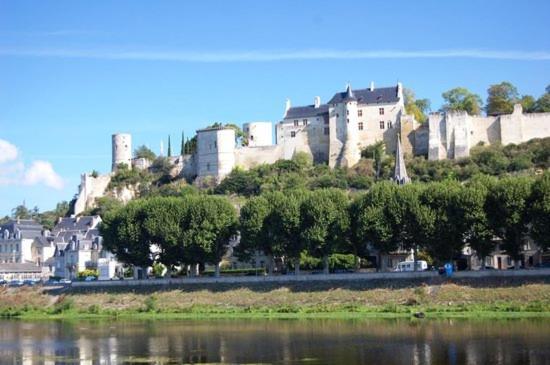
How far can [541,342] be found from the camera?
3975cm

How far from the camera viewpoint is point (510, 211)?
192ft

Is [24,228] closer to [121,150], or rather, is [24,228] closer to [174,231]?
[121,150]

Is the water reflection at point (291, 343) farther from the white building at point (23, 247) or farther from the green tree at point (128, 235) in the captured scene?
the white building at point (23, 247)

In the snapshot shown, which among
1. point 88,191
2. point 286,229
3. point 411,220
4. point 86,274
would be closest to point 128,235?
point 286,229

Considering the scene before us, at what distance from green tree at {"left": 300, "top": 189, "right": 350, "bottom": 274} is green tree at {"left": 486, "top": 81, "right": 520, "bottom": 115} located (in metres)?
57.0

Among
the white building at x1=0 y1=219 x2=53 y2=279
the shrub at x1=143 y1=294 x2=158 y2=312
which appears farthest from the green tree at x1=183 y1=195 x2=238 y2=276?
the white building at x1=0 y1=219 x2=53 y2=279

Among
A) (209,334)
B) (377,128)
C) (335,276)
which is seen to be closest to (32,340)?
(209,334)

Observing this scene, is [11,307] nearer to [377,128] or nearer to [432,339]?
[432,339]

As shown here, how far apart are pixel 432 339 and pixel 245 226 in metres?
28.0

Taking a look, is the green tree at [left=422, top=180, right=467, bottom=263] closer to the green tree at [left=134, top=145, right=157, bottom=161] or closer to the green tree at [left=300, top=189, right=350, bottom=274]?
the green tree at [left=300, top=189, right=350, bottom=274]

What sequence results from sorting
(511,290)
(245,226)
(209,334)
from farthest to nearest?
1. (245,226)
2. (511,290)
3. (209,334)

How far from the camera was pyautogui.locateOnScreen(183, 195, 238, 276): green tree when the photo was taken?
69062mm

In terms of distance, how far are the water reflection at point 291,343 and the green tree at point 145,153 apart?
71.3 metres

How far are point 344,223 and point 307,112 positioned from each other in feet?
168
